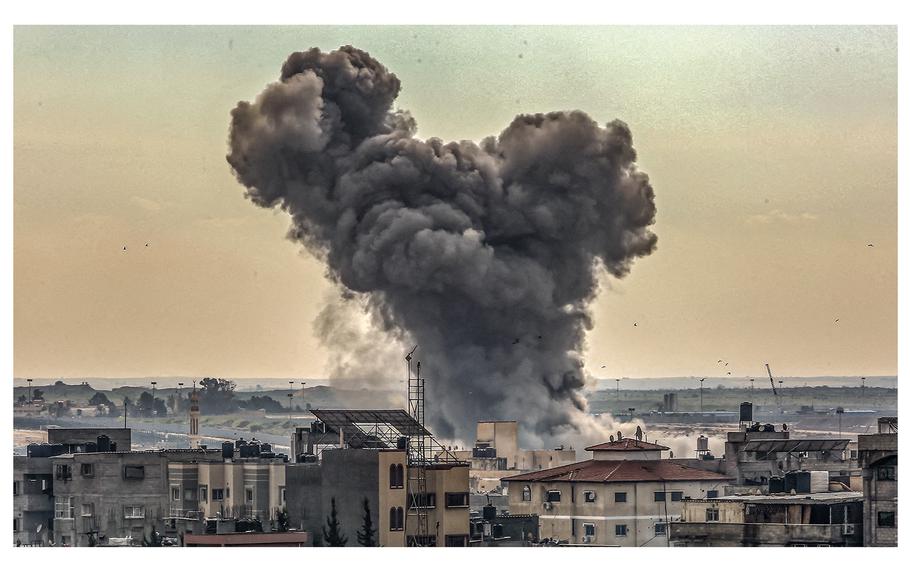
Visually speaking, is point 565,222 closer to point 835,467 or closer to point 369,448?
point 835,467

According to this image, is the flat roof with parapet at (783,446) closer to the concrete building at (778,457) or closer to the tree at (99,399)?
the concrete building at (778,457)

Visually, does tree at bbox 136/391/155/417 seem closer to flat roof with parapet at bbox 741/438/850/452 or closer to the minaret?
the minaret

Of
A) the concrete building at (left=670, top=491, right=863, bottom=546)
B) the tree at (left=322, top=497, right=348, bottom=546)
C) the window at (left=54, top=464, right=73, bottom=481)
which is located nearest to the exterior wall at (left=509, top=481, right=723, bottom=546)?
the concrete building at (left=670, top=491, right=863, bottom=546)

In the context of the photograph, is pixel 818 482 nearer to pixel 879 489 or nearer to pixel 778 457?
pixel 879 489

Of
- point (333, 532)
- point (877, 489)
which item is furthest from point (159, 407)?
point (877, 489)

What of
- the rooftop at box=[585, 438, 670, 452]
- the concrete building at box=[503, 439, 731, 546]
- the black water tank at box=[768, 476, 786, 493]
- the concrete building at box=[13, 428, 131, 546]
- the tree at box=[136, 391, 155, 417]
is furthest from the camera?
the tree at box=[136, 391, 155, 417]

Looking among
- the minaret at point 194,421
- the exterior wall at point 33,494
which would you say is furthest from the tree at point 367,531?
the minaret at point 194,421
